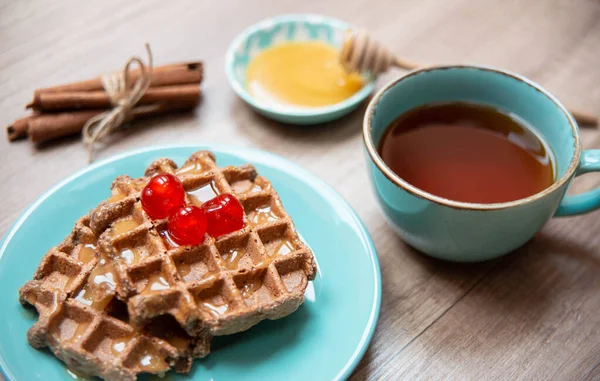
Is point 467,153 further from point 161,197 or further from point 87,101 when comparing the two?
point 87,101

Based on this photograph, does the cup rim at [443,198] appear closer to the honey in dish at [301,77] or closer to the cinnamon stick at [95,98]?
the honey in dish at [301,77]

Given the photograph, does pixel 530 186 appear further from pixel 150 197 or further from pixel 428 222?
pixel 150 197

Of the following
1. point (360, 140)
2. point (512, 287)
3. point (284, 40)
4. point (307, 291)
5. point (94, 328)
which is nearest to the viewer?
point (94, 328)

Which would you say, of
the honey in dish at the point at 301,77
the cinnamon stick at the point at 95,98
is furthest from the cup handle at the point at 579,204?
the cinnamon stick at the point at 95,98

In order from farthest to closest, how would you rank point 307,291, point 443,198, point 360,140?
point 360,140 → point 307,291 → point 443,198

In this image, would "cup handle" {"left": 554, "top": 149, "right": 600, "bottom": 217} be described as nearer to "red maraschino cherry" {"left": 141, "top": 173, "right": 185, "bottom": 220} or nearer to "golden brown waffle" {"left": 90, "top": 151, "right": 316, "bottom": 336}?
"golden brown waffle" {"left": 90, "top": 151, "right": 316, "bottom": 336}

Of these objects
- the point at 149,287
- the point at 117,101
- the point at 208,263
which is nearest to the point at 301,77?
the point at 117,101

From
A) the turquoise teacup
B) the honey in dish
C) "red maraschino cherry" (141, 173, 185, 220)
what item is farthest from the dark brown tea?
"red maraschino cherry" (141, 173, 185, 220)
